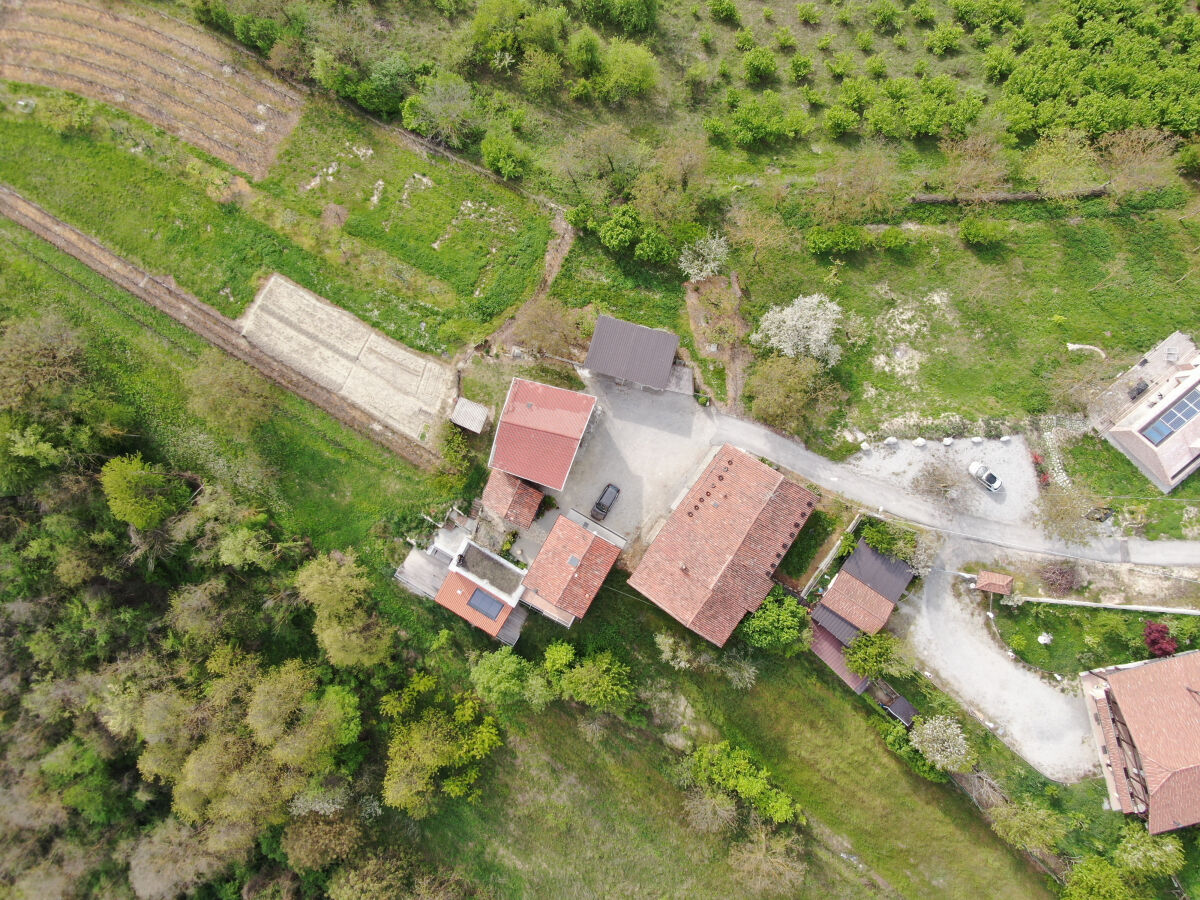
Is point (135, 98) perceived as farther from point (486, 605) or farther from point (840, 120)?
point (840, 120)

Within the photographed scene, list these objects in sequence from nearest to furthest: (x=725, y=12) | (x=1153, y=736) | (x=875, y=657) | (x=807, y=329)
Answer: (x=1153, y=736), (x=875, y=657), (x=807, y=329), (x=725, y=12)

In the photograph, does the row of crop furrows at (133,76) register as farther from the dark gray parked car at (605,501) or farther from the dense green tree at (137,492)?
the dark gray parked car at (605,501)

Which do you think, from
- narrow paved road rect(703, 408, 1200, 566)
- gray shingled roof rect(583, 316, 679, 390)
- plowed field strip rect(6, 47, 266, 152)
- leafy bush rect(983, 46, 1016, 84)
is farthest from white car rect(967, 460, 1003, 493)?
plowed field strip rect(6, 47, 266, 152)

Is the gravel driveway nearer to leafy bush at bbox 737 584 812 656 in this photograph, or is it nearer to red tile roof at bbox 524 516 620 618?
leafy bush at bbox 737 584 812 656

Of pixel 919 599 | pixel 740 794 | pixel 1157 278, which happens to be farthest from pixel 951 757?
pixel 1157 278

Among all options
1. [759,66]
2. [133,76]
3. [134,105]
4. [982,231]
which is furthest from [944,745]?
[133,76]

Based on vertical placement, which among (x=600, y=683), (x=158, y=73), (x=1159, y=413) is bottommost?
(x=600, y=683)

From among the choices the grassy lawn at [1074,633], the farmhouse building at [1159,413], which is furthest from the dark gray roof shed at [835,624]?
the farmhouse building at [1159,413]
